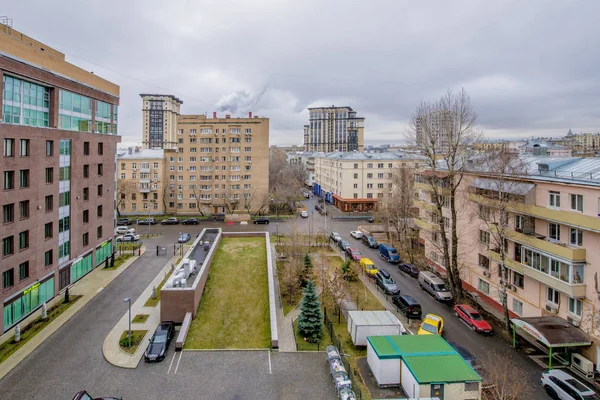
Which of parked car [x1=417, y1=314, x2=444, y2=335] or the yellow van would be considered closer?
parked car [x1=417, y1=314, x2=444, y2=335]

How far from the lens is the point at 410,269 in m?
31.8

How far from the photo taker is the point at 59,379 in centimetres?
1599

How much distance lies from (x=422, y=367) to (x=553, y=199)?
11955 millimetres

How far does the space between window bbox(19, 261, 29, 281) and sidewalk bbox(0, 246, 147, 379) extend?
309 centimetres

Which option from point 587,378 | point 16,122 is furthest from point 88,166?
point 587,378

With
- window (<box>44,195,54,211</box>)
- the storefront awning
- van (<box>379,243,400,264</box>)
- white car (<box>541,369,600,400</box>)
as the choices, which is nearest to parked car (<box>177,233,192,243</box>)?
window (<box>44,195,54,211</box>)

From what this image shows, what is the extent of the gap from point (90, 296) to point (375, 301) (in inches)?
781

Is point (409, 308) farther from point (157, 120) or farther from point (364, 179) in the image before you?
point (157, 120)

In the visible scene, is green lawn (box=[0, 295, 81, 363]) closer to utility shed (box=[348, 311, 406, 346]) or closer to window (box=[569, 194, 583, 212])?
utility shed (box=[348, 311, 406, 346])

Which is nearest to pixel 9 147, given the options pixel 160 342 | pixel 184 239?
pixel 160 342

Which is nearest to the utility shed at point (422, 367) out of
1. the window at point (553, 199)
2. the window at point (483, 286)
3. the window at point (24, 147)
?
the window at point (553, 199)

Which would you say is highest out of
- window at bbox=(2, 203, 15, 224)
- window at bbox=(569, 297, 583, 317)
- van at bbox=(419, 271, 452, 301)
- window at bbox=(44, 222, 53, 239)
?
window at bbox=(2, 203, 15, 224)

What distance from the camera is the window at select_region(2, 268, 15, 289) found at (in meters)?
19.6

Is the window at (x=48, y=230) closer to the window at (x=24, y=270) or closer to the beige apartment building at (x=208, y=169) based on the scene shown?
the window at (x=24, y=270)
